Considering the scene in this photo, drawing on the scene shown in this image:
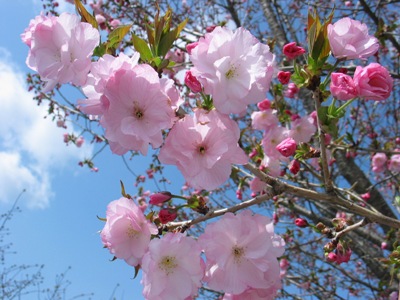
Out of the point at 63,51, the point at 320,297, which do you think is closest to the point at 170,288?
the point at 63,51

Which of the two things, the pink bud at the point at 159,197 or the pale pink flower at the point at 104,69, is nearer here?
the pale pink flower at the point at 104,69

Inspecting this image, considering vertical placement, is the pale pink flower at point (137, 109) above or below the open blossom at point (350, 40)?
below

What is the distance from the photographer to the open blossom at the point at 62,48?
1190mm

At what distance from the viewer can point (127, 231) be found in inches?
49.9

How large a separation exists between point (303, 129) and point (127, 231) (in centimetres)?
161

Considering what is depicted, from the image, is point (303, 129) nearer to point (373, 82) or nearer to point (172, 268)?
point (373, 82)

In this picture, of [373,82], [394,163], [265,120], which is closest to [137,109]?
[373,82]

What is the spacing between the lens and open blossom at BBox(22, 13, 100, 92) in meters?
1.19

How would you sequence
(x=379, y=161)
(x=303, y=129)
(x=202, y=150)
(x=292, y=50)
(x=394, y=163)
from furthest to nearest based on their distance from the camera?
(x=379, y=161), (x=394, y=163), (x=303, y=129), (x=292, y=50), (x=202, y=150)

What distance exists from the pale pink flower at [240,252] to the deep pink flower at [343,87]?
0.48 m

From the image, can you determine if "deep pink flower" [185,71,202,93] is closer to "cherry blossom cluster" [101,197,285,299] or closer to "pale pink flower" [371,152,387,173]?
"cherry blossom cluster" [101,197,285,299]

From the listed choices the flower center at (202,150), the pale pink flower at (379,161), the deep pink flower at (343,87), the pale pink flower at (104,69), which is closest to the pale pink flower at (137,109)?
the pale pink flower at (104,69)

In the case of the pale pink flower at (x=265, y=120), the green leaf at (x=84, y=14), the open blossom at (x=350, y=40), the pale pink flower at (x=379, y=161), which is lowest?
the open blossom at (x=350, y=40)

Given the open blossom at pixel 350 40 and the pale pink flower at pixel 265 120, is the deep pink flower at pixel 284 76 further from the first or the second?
the pale pink flower at pixel 265 120
